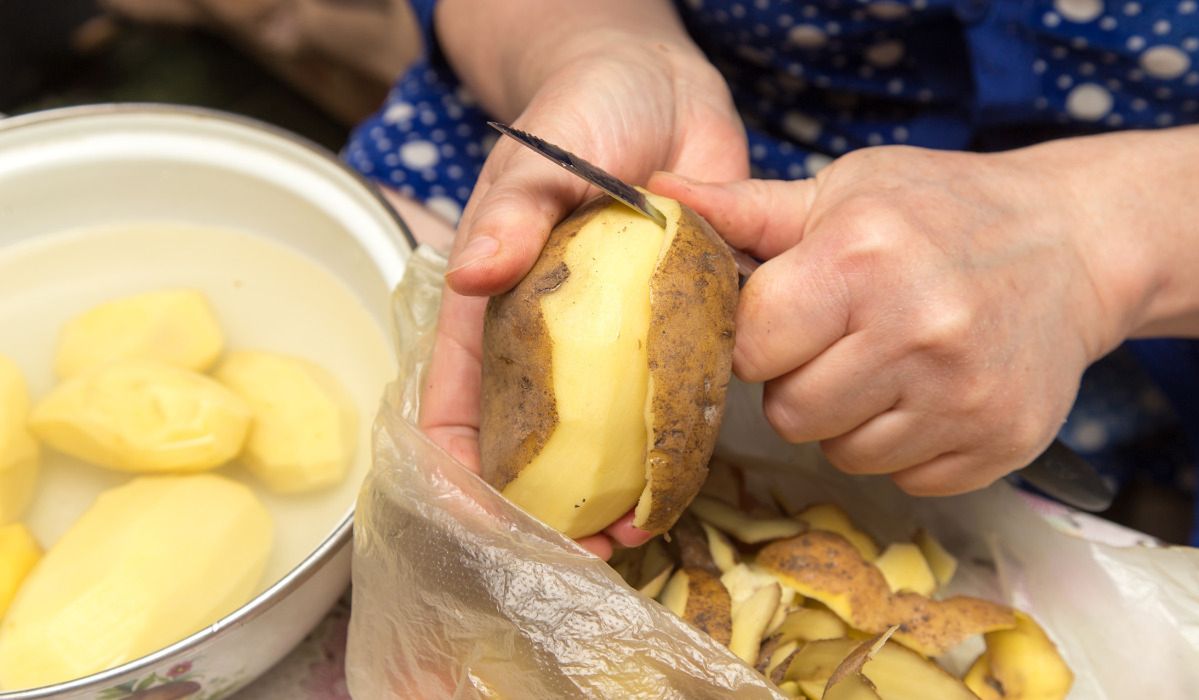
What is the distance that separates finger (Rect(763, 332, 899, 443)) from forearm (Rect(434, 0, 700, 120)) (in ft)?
1.23

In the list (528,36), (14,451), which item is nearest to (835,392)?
(528,36)

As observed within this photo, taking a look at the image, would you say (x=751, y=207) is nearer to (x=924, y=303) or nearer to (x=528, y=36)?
(x=924, y=303)

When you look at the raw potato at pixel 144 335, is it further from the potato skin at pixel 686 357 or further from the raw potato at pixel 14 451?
the potato skin at pixel 686 357

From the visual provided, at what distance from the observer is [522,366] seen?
0.59 metres

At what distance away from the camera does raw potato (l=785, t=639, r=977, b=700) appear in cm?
66

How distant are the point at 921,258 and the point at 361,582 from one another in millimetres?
442

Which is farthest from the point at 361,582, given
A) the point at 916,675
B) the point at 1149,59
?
the point at 1149,59

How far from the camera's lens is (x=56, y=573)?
2.36 ft

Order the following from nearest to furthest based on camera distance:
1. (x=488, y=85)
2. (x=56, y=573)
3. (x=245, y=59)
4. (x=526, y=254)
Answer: (x=526, y=254) < (x=56, y=573) < (x=488, y=85) < (x=245, y=59)

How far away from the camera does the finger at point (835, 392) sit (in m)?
0.66

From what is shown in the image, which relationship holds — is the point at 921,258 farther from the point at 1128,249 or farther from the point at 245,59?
the point at 245,59

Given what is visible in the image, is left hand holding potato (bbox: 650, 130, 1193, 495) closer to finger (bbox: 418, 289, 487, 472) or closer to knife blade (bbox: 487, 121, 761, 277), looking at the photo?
knife blade (bbox: 487, 121, 761, 277)

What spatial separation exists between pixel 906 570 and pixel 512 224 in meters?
0.44

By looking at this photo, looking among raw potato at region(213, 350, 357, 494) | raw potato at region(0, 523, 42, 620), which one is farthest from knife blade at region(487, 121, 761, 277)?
raw potato at region(0, 523, 42, 620)
